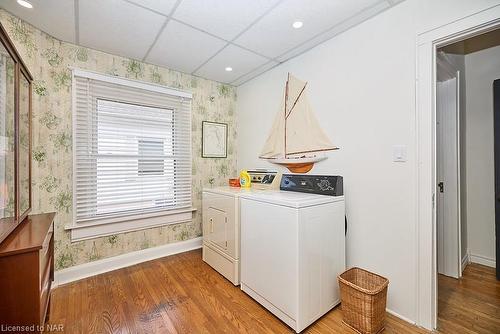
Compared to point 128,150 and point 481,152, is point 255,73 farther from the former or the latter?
point 481,152

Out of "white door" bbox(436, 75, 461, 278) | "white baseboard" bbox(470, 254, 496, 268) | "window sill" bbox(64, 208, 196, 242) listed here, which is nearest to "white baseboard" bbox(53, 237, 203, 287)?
"window sill" bbox(64, 208, 196, 242)

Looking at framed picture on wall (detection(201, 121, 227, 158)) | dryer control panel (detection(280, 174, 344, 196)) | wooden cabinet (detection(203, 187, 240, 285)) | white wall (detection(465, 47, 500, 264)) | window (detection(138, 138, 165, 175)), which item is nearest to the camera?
dryer control panel (detection(280, 174, 344, 196))

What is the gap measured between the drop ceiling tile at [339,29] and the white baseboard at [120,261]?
2.64 metres

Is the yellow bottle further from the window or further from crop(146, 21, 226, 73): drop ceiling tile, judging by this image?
crop(146, 21, 226, 73): drop ceiling tile

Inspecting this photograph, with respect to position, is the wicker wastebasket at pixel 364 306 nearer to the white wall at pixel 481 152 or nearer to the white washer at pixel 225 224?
the white washer at pixel 225 224

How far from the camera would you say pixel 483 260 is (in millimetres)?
2508

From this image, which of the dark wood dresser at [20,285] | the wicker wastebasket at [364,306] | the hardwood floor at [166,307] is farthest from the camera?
the hardwood floor at [166,307]

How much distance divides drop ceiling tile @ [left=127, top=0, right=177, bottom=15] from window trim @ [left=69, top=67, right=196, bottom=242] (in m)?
1.06

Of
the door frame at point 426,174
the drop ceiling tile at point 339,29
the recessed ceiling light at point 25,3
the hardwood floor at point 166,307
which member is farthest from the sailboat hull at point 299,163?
the recessed ceiling light at point 25,3

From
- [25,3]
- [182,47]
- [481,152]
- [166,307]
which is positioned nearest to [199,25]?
[182,47]

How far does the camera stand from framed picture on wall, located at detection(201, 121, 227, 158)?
315 cm

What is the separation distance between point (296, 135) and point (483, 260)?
2545 mm

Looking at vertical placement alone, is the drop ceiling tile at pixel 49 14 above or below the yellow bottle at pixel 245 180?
above

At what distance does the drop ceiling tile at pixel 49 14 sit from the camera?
1.67 metres
